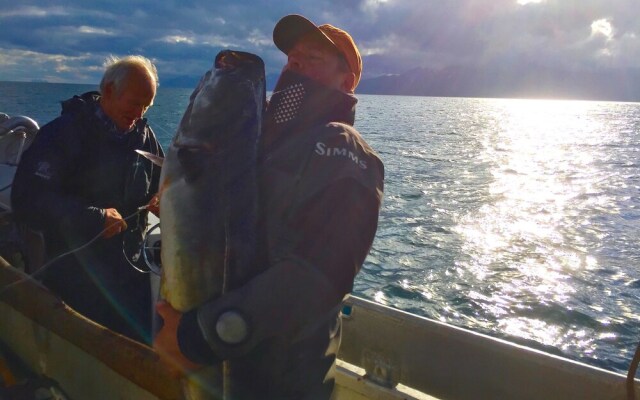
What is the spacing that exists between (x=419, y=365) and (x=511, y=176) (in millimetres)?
21371

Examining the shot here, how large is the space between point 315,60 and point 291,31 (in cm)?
19

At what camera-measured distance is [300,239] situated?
2.13m

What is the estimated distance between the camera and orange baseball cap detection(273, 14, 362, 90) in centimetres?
252

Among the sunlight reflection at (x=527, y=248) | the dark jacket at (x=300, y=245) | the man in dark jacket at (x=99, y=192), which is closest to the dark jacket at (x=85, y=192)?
the man in dark jacket at (x=99, y=192)

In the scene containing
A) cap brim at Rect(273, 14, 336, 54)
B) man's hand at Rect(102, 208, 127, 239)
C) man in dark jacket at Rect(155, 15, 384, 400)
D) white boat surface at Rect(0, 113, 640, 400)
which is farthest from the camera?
man's hand at Rect(102, 208, 127, 239)

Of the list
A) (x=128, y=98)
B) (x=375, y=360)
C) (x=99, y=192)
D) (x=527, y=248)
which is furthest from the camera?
(x=527, y=248)

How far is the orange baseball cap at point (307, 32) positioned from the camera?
252cm

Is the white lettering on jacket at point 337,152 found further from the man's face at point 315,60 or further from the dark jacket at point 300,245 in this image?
the man's face at point 315,60

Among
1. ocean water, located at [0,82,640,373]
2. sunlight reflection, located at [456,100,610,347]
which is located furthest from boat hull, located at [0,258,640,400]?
sunlight reflection, located at [456,100,610,347]

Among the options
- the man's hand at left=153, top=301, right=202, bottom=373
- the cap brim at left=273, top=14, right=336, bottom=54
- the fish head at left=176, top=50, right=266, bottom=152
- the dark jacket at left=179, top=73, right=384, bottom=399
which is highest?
the cap brim at left=273, top=14, right=336, bottom=54

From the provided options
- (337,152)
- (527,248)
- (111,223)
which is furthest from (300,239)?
(527,248)

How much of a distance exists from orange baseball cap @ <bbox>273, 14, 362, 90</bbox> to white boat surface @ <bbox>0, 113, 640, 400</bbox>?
6.20ft

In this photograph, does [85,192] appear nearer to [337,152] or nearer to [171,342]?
[171,342]

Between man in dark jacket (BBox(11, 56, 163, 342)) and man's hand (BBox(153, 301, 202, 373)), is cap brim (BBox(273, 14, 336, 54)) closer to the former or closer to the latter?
man's hand (BBox(153, 301, 202, 373))
